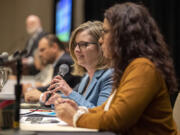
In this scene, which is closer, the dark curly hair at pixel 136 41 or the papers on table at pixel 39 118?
the dark curly hair at pixel 136 41

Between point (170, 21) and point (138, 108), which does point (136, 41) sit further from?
point (170, 21)

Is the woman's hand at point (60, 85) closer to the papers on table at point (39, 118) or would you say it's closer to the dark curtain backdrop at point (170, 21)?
the papers on table at point (39, 118)

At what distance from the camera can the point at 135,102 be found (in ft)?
4.66

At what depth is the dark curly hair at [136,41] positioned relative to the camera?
155 cm

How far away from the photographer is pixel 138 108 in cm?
142

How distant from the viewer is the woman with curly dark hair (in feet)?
4.69

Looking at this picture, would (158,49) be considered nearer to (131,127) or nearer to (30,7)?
(131,127)

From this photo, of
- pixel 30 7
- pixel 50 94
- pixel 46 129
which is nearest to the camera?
pixel 46 129

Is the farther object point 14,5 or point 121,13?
point 14,5

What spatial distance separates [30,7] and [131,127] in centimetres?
821

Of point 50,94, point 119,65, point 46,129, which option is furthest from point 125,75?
point 50,94

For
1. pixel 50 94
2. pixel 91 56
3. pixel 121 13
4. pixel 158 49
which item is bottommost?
pixel 50 94

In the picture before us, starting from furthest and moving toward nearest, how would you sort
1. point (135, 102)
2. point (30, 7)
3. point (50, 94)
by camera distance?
point (30, 7)
point (50, 94)
point (135, 102)

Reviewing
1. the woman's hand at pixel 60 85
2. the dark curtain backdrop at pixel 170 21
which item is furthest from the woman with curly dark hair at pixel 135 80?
the dark curtain backdrop at pixel 170 21
